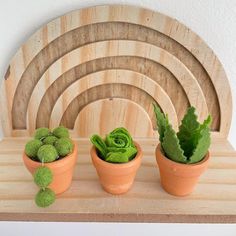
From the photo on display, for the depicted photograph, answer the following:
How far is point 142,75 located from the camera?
572mm

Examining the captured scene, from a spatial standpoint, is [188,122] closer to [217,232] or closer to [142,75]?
[142,75]

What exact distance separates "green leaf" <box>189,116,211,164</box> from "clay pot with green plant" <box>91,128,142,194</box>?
0.27 feet

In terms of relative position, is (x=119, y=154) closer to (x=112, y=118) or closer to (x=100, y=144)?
(x=100, y=144)

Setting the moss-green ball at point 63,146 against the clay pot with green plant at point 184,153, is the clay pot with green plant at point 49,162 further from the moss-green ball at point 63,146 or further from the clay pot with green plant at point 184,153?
the clay pot with green plant at point 184,153

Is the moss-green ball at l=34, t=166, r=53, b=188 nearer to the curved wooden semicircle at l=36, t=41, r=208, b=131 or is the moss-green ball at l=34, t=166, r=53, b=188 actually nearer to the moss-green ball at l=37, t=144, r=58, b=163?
the moss-green ball at l=37, t=144, r=58, b=163

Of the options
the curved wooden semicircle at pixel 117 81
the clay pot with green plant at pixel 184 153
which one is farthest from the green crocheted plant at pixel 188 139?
the curved wooden semicircle at pixel 117 81

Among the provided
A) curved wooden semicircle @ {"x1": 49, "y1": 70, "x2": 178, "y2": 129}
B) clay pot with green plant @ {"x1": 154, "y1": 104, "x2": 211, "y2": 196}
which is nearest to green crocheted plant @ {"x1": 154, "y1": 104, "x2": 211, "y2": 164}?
clay pot with green plant @ {"x1": 154, "y1": 104, "x2": 211, "y2": 196}

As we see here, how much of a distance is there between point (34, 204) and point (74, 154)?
3.8 inches

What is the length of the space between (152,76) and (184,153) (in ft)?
0.58

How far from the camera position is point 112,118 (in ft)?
1.97

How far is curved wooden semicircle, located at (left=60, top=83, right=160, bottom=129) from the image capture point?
1.93ft

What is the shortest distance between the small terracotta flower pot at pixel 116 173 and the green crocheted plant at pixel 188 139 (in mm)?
52

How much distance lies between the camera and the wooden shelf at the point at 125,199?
0.46 metres

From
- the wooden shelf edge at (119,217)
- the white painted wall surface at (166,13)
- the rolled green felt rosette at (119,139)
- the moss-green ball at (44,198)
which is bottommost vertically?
the wooden shelf edge at (119,217)
